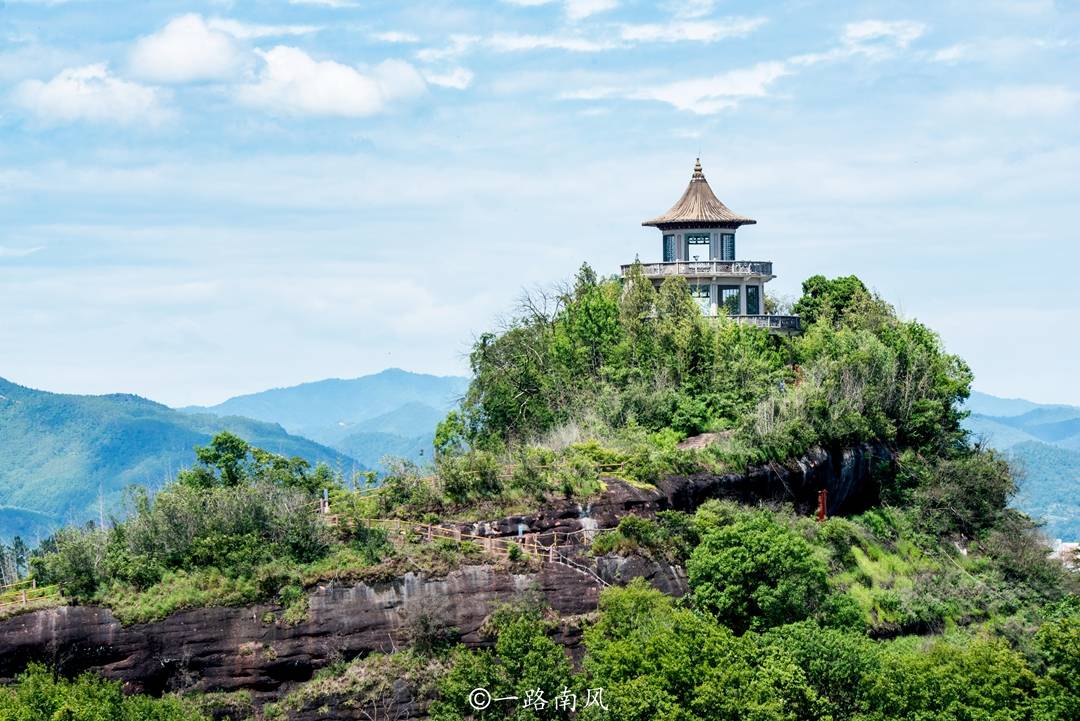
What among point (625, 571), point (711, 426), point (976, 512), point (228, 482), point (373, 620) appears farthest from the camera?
point (976, 512)

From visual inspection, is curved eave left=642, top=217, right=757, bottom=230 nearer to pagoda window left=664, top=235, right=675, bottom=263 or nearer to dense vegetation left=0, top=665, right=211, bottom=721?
pagoda window left=664, top=235, right=675, bottom=263

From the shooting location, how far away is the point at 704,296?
6303 cm

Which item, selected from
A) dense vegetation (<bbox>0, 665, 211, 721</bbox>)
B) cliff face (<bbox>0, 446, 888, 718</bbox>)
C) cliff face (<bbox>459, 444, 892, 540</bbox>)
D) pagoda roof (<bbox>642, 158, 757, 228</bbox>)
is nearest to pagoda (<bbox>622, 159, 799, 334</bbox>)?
pagoda roof (<bbox>642, 158, 757, 228</bbox>)

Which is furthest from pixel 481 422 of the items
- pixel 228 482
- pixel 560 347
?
pixel 228 482

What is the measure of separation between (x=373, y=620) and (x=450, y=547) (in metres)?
3.56

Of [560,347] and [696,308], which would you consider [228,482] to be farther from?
[696,308]

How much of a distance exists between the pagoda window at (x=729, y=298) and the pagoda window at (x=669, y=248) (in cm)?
242

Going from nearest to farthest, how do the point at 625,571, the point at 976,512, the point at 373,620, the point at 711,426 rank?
the point at 373,620 → the point at 625,571 → the point at 711,426 → the point at 976,512

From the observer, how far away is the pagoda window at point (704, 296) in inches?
2473

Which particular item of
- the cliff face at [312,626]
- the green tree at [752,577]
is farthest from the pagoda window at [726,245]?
the green tree at [752,577]

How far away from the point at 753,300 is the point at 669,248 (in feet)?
14.3

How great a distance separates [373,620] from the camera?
41.5 m

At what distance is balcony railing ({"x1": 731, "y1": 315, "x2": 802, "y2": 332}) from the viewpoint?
206ft

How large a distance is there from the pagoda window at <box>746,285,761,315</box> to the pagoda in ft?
0.34
